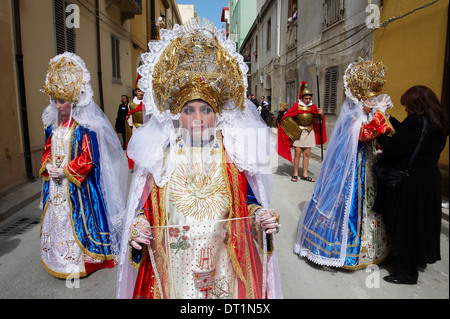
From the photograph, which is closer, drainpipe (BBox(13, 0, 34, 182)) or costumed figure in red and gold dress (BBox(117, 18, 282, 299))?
costumed figure in red and gold dress (BBox(117, 18, 282, 299))

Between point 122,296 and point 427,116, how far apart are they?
2585 mm

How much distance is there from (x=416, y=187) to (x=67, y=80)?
330 cm

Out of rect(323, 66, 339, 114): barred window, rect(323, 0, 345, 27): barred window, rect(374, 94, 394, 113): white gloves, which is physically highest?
rect(323, 0, 345, 27): barred window

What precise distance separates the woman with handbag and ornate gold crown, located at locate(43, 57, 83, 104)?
115 inches

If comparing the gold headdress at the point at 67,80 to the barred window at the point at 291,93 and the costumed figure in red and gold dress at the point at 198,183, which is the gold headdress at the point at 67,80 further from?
the barred window at the point at 291,93

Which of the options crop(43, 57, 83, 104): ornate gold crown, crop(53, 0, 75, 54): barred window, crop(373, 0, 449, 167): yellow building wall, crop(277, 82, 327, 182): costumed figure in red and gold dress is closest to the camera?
crop(43, 57, 83, 104): ornate gold crown

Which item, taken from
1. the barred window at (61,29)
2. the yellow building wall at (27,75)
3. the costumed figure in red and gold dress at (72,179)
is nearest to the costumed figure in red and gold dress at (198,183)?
the costumed figure in red and gold dress at (72,179)

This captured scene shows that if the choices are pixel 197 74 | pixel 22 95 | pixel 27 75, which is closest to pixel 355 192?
pixel 197 74

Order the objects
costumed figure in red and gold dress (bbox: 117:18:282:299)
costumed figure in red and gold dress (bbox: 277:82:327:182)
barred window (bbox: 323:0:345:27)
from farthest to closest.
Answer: barred window (bbox: 323:0:345:27) → costumed figure in red and gold dress (bbox: 277:82:327:182) → costumed figure in red and gold dress (bbox: 117:18:282:299)

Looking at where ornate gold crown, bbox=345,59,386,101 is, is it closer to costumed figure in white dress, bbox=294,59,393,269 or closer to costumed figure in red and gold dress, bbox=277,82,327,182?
costumed figure in white dress, bbox=294,59,393,269

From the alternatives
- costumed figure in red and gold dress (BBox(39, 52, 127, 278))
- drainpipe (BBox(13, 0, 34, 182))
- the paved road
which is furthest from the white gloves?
drainpipe (BBox(13, 0, 34, 182))

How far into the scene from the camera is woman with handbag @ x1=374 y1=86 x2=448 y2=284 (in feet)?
8.11

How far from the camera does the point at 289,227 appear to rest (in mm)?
4258

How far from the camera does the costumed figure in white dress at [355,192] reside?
3.03 metres
